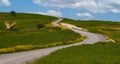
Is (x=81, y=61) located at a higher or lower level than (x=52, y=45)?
higher

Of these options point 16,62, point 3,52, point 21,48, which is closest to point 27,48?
point 21,48

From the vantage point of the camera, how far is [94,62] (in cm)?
2672

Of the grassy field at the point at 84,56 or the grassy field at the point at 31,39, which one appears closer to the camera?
the grassy field at the point at 84,56

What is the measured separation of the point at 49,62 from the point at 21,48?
2053 centimetres

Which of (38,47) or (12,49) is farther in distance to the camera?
(38,47)

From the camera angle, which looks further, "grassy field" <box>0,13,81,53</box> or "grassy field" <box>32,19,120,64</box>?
"grassy field" <box>0,13,81,53</box>

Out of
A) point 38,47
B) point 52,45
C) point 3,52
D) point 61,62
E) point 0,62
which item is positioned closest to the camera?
point 61,62

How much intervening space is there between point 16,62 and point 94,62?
734 centimetres

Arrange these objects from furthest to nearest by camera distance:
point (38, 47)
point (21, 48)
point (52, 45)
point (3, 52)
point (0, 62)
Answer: point (52, 45) → point (38, 47) → point (21, 48) → point (3, 52) → point (0, 62)

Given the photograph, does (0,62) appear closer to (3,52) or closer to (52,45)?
(3,52)

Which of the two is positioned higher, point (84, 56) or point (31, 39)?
point (84, 56)

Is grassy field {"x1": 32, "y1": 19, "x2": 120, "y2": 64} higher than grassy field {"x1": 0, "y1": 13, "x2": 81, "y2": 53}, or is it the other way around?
grassy field {"x1": 32, "y1": 19, "x2": 120, "y2": 64}

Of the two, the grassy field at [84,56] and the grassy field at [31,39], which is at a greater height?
the grassy field at [84,56]

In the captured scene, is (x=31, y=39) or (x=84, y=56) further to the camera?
(x=31, y=39)
